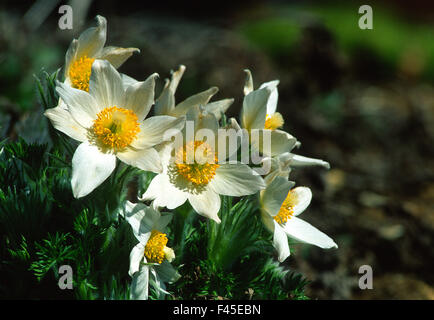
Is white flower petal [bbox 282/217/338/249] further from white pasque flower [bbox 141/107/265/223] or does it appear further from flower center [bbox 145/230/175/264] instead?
flower center [bbox 145/230/175/264]

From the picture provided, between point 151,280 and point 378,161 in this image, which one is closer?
point 151,280

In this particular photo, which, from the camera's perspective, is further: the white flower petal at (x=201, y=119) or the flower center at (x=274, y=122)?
the flower center at (x=274, y=122)

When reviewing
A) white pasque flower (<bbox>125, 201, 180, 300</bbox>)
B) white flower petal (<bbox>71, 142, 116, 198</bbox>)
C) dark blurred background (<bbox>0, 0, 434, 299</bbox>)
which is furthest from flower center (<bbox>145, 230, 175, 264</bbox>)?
dark blurred background (<bbox>0, 0, 434, 299</bbox>)

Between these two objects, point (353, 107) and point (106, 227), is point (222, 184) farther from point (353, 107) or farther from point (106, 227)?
point (353, 107)

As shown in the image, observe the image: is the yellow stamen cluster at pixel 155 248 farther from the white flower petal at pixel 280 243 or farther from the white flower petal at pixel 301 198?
the white flower petal at pixel 301 198

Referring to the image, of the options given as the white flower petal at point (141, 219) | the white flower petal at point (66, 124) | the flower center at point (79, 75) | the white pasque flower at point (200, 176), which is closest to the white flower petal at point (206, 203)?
the white pasque flower at point (200, 176)
